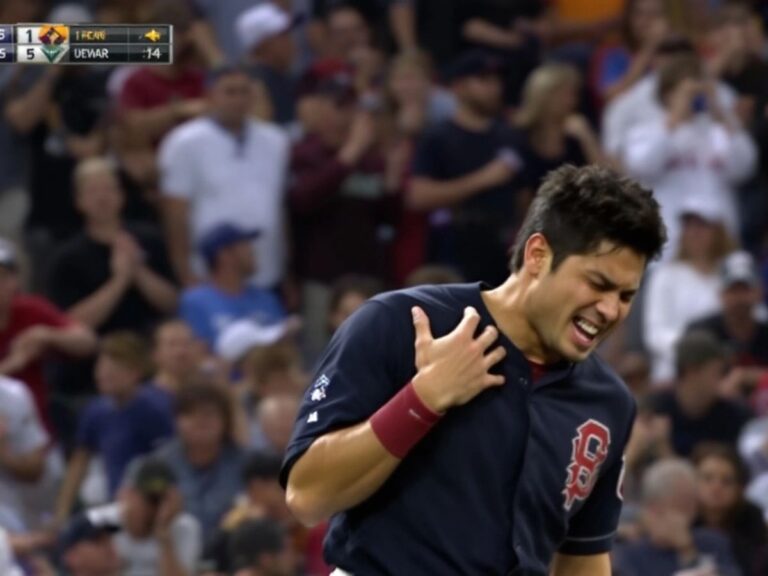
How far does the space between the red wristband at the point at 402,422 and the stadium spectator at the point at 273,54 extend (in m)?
7.17

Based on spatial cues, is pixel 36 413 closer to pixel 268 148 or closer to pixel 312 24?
pixel 268 148

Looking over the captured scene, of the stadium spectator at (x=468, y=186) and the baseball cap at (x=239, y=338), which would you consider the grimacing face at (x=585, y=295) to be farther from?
the stadium spectator at (x=468, y=186)

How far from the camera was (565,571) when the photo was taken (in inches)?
185

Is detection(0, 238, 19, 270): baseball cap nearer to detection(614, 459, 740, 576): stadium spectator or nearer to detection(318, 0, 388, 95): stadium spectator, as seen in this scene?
detection(318, 0, 388, 95): stadium spectator

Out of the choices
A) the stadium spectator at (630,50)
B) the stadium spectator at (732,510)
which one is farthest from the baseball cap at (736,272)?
the stadium spectator at (630,50)

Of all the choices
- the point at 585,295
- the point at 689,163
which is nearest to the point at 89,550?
the point at 585,295

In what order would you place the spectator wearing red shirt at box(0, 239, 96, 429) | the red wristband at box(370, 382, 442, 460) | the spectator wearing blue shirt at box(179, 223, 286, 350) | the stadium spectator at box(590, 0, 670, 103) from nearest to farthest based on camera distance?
the red wristband at box(370, 382, 442, 460) → the spectator wearing red shirt at box(0, 239, 96, 429) → the spectator wearing blue shirt at box(179, 223, 286, 350) → the stadium spectator at box(590, 0, 670, 103)

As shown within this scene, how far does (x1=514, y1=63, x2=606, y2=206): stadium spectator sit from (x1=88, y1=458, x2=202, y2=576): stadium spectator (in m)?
3.33

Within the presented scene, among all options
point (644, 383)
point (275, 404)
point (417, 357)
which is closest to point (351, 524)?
point (417, 357)

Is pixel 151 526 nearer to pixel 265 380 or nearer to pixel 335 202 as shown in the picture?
pixel 265 380

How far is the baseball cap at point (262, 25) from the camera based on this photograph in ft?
36.2

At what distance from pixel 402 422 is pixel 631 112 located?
286 inches

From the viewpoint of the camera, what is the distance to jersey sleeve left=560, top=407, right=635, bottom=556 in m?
4.63

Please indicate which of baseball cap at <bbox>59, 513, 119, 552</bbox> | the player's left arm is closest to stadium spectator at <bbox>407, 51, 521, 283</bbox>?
baseball cap at <bbox>59, 513, 119, 552</bbox>
